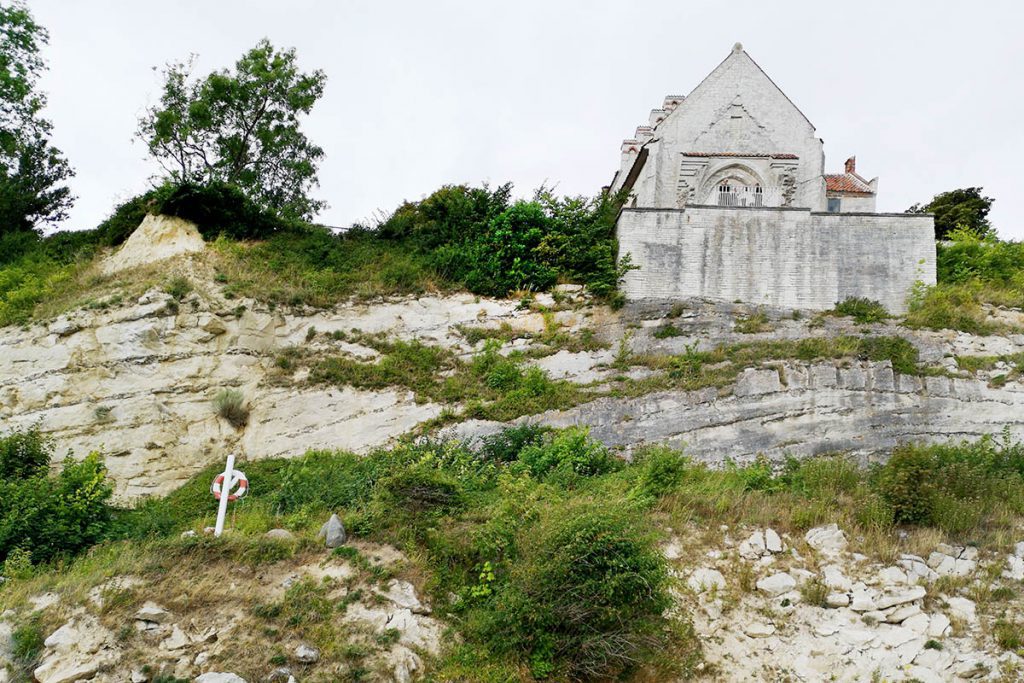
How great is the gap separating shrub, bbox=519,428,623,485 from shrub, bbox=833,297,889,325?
6.72 meters

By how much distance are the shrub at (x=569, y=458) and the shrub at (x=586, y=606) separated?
3909 millimetres

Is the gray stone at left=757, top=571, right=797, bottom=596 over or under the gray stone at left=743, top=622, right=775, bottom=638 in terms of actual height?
over

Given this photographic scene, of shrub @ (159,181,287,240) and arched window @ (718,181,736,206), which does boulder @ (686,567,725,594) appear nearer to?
arched window @ (718,181,736,206)

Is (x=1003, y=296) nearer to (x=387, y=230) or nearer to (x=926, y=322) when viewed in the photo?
(x=926, y=322)

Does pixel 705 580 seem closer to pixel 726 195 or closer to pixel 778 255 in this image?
pixel 778 255

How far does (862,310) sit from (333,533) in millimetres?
12745

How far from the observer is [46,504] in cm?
1318

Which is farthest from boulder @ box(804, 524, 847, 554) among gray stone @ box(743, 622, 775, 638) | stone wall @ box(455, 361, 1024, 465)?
stone wall @ box(455, 361, 1024, 465)

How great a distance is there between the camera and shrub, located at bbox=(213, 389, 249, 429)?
679 inches

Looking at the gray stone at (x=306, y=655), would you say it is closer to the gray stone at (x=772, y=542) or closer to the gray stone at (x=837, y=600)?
the gray stone at (x=772, y=542)

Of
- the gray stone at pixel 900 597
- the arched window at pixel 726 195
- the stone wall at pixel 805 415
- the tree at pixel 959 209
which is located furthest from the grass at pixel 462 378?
the tree at pixel 959 209

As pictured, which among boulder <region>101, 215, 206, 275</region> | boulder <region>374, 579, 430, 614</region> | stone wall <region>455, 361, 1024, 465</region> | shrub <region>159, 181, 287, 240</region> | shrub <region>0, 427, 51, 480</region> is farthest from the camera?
shrub <region>159, 181, 287, 240</region>

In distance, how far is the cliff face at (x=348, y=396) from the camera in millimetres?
16562

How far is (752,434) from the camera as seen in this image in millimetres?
16578
